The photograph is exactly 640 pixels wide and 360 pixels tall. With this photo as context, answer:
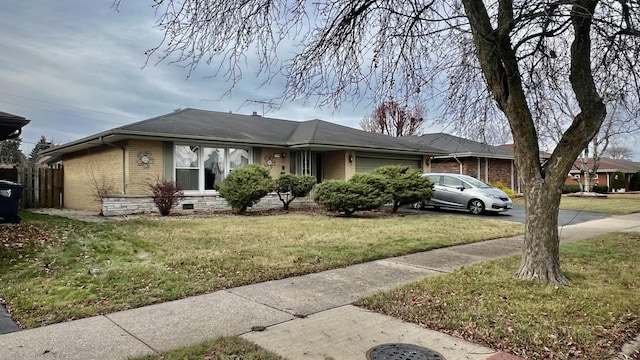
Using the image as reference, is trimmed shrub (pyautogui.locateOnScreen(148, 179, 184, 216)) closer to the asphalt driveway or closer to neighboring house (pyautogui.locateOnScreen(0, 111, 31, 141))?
neighboring house (pyautogui.locateOnScreen(0, 111, 31, 141))

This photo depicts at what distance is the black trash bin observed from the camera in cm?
985

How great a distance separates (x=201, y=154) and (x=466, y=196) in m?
10.2

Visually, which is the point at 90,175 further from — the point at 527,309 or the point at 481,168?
the point at 481,168

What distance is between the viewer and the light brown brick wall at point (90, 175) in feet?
A: 48.5

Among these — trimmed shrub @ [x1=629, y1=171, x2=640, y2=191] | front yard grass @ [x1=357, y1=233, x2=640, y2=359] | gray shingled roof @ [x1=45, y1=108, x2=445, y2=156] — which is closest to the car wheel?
gray shingled roof @ [x1=45, y1=108, x2=445, y2=156]

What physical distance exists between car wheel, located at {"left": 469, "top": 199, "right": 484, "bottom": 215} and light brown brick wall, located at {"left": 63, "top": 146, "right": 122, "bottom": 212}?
12790 mm

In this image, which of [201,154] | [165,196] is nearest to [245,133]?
[201,154]

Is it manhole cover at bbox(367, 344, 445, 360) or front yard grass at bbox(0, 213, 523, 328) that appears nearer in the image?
manhole cover at bbox(367, 344, 445, 360)

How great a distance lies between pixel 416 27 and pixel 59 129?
35.8 m

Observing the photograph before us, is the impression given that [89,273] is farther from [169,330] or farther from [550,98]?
[550,98]

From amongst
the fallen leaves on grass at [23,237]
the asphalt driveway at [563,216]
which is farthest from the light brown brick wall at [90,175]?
the asphalt driveway at [563,216]

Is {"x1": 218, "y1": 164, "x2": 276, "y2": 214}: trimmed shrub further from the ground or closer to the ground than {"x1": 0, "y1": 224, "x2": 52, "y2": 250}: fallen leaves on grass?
further from the ground

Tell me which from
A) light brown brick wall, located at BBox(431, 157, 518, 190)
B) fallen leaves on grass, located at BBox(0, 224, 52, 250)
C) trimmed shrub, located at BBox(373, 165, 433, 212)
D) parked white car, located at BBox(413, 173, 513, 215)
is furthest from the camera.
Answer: light brown brick wall, located at BBox(431, 157, 518, 190)

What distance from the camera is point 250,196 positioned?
13727 mm
